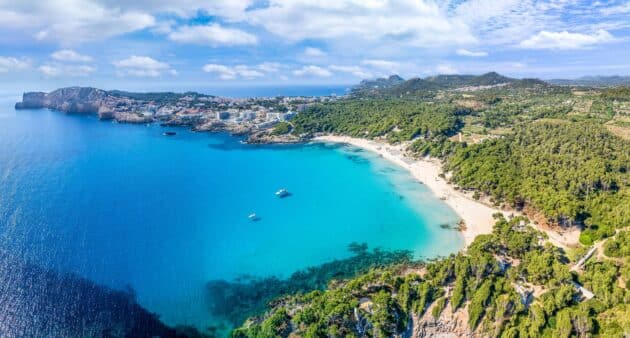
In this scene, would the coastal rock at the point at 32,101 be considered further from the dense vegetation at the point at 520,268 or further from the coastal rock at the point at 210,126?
the dense vegetation at the point at 520,268

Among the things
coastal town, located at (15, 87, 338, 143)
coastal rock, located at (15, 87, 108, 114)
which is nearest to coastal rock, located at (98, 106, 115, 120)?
coastal town, located at (15, 87, 338, 143)

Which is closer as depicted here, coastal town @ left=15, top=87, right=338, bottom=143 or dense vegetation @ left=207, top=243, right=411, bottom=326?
dense vegetation @ left=207, top=243, right=411, bottom=326

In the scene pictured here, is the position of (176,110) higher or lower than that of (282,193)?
higher

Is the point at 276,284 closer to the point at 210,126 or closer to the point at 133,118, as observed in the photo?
the point at 210,126

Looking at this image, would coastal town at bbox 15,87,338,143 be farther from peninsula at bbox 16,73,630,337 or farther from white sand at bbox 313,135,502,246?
white sand at bbox 313,135,502,246

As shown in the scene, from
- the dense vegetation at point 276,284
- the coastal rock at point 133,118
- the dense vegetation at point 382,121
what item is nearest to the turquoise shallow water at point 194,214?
the dense vegetation at point 276,284

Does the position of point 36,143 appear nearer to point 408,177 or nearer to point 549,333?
point 408,177

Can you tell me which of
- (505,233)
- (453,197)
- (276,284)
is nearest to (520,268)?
(505,233)
